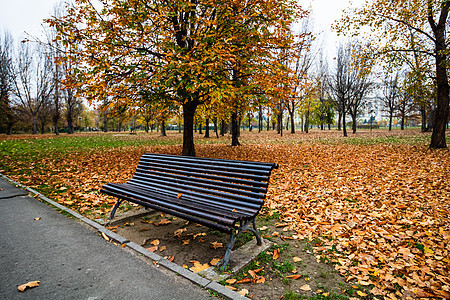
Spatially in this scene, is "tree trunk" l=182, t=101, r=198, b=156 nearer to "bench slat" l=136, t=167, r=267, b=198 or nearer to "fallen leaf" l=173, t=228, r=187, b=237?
"bench slat" l=136, t=167, r=267, b=198

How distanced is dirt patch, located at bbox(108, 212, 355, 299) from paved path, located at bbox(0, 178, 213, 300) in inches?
14.9

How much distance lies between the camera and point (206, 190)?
3.50 meters

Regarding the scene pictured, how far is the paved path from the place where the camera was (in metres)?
2.34

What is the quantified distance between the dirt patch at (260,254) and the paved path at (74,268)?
0.38m

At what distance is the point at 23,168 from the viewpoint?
8.27m

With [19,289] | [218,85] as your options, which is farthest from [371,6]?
[19,289]

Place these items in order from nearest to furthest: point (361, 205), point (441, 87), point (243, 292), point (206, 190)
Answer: point (243, 292)
point (206, 190)
point (361, 205)
point (441, 87)

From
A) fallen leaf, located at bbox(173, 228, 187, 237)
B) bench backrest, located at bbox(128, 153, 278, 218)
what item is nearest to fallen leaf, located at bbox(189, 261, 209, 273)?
bench backrest, located at bbox(128, 153, 278, 218)

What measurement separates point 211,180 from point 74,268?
2.14 metres

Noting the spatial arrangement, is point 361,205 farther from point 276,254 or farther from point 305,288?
point 305,288

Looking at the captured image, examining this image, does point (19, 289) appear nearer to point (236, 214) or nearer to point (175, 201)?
point (175, 201)

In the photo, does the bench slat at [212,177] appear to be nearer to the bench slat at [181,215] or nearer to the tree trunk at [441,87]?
the bench slat at [181,215]

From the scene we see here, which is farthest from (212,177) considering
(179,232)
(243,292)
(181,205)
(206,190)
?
(243,292)

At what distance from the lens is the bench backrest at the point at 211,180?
3055mm
